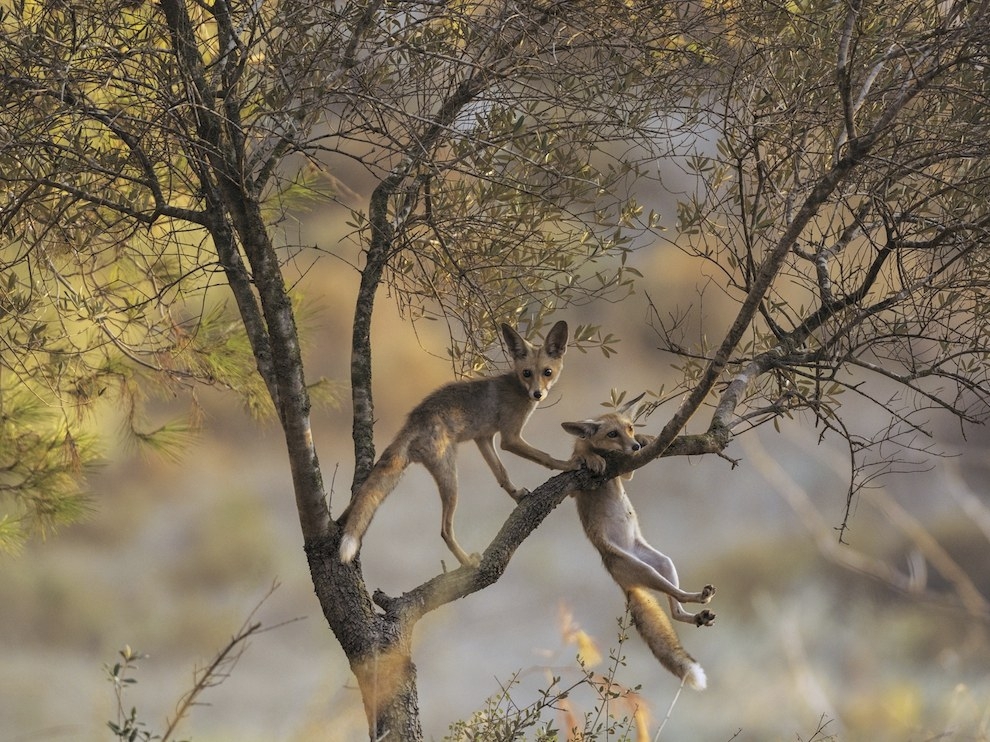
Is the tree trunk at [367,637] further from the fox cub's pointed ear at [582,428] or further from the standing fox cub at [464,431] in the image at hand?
the fox cub's pointed ear at [582,428]

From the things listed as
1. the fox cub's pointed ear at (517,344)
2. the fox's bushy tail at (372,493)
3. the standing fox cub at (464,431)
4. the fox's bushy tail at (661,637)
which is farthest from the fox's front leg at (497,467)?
the fox's bushy tail at (661,637)

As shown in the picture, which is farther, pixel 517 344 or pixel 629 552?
pixel 517 344

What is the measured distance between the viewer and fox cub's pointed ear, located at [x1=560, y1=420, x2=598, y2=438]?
4.58 m

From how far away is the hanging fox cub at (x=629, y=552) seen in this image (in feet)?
14.9

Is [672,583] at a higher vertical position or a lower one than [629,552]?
lower

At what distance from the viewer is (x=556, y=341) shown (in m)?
4.96

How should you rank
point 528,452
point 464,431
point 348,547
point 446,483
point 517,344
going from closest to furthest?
point 348,547, point 446,483, point 464,431, point 528,452, point 517,344

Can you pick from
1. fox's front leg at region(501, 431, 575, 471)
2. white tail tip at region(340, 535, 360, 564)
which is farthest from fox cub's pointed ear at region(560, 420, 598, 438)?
white tail tip at region(340, 535, 360, 564)

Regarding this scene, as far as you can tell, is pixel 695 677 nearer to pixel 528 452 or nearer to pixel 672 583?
pixel 672 583

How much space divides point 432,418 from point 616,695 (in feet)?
4.41

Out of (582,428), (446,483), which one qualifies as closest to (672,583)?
(582,428)

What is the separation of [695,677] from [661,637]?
222 millimetres

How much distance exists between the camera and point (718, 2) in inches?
179

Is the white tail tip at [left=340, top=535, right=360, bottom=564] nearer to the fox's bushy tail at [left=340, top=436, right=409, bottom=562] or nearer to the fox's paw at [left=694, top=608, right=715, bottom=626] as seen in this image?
the fox's bushy tail at [left=340, top=436, right=409, bottom=562]
